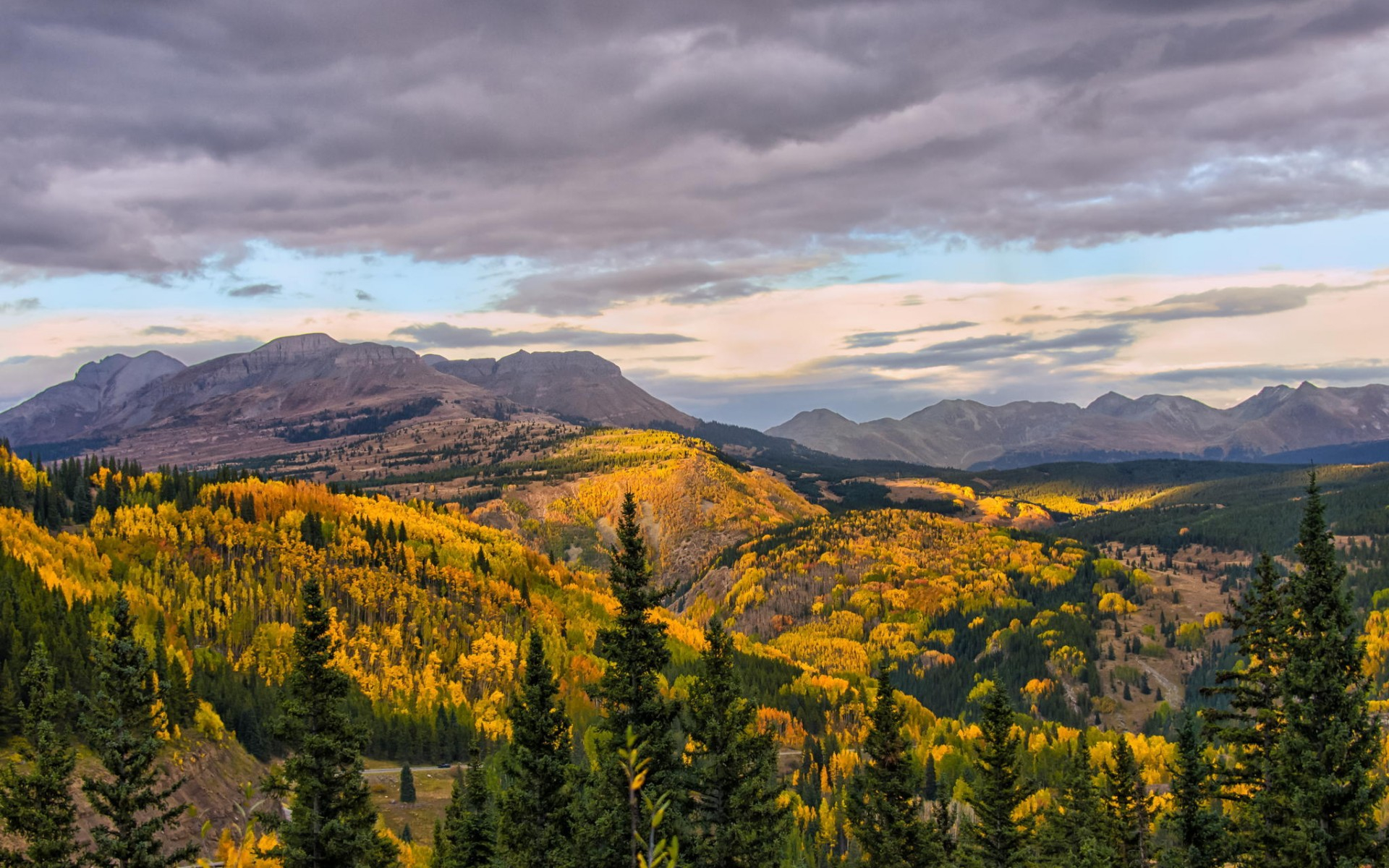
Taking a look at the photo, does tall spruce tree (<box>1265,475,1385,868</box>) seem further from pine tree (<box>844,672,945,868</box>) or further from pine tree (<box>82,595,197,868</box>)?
pine tree (<box>82,595,197,868</box>)

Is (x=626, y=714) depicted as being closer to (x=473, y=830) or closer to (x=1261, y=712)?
(x=473, y=830)

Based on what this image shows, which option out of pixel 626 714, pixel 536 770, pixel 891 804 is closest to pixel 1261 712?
pixel 891 804

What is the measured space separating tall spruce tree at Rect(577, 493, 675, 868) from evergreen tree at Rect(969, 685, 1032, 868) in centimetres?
2249

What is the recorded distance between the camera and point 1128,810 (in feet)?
194

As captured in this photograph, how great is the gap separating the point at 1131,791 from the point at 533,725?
42.4 metres

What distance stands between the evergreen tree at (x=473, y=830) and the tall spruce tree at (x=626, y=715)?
61.7ft

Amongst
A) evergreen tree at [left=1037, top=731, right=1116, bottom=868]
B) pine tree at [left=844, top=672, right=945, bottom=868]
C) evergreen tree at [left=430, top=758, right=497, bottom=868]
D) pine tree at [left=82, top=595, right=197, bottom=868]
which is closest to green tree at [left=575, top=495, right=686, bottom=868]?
pine tree at [left=844, top=672, right=945, bottom=868]

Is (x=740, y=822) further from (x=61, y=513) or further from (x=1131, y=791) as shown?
(x=61, y=513)

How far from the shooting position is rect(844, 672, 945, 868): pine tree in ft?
155

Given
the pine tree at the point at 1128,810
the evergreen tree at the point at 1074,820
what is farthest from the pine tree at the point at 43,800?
the pine tree at the point at 1128,810

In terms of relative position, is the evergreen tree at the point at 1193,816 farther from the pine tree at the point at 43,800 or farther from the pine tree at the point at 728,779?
the pine tree at the point at 43,800

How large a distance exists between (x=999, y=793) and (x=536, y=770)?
27994 mm

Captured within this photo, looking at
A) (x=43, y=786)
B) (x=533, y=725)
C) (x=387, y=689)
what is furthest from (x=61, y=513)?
(x=533, y=725)

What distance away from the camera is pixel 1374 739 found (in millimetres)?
34250
